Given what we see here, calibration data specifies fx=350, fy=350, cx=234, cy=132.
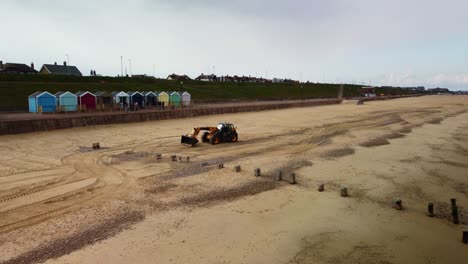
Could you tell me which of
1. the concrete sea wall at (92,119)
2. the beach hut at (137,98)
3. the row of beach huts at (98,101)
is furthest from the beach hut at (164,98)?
the concrete sea wall at (92,119)

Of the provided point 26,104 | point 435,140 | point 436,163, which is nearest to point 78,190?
point 436,163

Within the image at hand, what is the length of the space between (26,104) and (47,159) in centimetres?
2676

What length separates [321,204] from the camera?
12422mm

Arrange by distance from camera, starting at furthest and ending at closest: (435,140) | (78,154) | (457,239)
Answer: (435,140)
(78,154)
(457,239)

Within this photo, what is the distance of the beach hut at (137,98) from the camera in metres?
42.4

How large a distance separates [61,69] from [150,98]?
101 ft

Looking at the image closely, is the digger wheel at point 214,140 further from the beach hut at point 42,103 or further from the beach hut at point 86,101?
the beach hut at point 42,103

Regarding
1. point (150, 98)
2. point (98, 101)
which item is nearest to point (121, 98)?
point (98, 101)

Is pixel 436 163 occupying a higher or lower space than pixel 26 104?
lower

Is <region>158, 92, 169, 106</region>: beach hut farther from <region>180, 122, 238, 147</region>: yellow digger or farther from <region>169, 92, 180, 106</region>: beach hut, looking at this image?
<region>180, 122, 238, 147</region>: yellow digger

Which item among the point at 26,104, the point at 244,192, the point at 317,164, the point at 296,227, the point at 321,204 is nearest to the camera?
the point at 296,227

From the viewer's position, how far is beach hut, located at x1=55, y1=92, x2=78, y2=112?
119 ft

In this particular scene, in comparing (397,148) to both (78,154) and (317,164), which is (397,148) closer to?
(317,164)

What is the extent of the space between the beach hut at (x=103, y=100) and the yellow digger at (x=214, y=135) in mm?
19553
